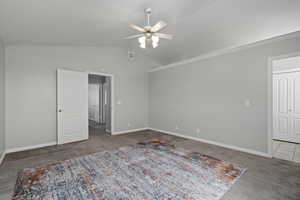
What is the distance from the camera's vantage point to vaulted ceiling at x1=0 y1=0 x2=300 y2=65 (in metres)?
2.34

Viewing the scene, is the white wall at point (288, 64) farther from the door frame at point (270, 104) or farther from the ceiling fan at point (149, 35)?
the ceiling fan at point (149, 35)

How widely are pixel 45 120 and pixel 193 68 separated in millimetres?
4522

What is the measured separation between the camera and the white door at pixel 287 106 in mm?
4211

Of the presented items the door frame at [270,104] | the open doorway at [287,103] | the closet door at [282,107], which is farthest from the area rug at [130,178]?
the closet door at [282,107]

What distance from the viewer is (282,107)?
14.7 ft

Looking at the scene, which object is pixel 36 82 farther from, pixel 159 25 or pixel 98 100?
pixel 98 100

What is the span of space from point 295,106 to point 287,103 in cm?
19

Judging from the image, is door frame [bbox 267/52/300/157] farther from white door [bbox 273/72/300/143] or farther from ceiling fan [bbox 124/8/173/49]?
ceiling fan [bbox 124/8/173/49]

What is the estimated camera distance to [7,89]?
135 inches

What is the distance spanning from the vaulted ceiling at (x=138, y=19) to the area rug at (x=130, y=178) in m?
2.57

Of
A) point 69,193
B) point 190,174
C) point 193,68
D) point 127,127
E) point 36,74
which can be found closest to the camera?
point 69,193

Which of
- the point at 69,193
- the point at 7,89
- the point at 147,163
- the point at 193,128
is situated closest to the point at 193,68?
the point at 193,128

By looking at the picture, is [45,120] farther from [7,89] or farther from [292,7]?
[292,7]

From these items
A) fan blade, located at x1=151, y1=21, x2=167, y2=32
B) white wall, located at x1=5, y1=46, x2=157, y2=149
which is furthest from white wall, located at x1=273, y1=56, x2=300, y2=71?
white wall, located at x1=5, y1=46, x2=157, y2=149
